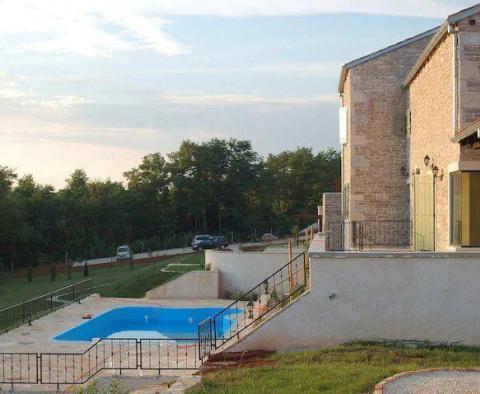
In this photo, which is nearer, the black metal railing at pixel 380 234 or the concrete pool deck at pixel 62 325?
the concrete pool deck at pixel 62 325

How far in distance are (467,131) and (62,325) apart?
16023mm

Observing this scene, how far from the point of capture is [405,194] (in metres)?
23.6

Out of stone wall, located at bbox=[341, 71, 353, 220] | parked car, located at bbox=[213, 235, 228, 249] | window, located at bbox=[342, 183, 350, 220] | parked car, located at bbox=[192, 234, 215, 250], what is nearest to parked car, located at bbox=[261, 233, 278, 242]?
parked car, located at bbox=[213, 235, 228, 249]

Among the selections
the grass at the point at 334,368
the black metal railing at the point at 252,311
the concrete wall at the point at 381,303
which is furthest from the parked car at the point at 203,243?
Result: the grass at the point at 334,368

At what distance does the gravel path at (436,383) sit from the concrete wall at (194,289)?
2082cm

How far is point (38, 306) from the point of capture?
29.8 m

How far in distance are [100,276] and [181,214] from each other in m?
25.3

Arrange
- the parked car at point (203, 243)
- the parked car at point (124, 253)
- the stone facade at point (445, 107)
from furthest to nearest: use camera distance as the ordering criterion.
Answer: the parked car at point (203, 243) < the parked car at point (124, 253) < the stone facade at point (445, 107)

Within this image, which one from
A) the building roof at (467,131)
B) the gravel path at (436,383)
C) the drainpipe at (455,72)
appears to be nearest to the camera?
the gravel path at (436,383)

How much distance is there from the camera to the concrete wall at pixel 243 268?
31.9 metres

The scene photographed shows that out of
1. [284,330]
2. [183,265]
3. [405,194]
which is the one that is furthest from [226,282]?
[284,330]

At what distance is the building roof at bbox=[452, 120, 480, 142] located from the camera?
14.3 meters

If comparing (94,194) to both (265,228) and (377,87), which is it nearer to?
(265,228)

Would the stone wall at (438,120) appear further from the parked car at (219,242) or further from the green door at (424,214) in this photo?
the parked car at (219,242)
